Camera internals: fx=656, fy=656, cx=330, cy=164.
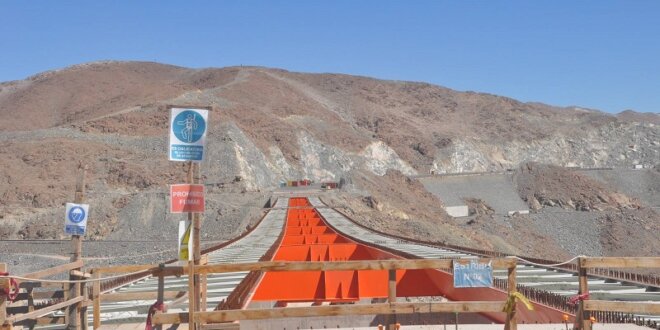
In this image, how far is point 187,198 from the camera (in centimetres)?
741

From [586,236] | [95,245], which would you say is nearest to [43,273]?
[95,245]

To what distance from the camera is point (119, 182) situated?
4991 cm

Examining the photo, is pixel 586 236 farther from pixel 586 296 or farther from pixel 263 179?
pixel 586 296

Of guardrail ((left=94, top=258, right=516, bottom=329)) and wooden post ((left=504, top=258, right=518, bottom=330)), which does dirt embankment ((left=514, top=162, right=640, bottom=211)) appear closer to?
wooden post ((left=504, top=258, right=518, bottom=330))

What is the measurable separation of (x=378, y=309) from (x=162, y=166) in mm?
49299

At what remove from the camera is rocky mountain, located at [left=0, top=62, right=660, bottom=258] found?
46438 millimetres

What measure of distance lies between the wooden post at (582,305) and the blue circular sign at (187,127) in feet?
16.3

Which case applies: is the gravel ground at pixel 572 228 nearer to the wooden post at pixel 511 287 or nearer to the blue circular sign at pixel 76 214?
the wooden post at pixel 511 287

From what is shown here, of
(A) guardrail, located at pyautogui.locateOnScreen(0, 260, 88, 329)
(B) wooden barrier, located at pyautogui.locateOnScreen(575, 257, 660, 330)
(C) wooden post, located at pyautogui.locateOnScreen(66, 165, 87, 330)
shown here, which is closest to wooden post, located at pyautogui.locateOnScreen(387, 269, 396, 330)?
(B) wooden barrier, located at pyautogui.locateOnScreen(575, 257, 660, 330)

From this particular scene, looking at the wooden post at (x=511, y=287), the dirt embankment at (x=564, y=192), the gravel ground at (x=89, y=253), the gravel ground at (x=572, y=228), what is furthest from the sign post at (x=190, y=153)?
the dirt embankment at (x=564, y=192)

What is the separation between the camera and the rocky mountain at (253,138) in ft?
152

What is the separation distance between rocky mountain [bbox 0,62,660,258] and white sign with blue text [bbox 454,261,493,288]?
5.89 metres

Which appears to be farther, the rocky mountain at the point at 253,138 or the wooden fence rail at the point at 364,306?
the rocky mountain at the point at 253,138

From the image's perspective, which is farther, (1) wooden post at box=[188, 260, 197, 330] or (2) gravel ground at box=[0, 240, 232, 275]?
(2) gravel ground at box=[0, 240, 232, 275]
